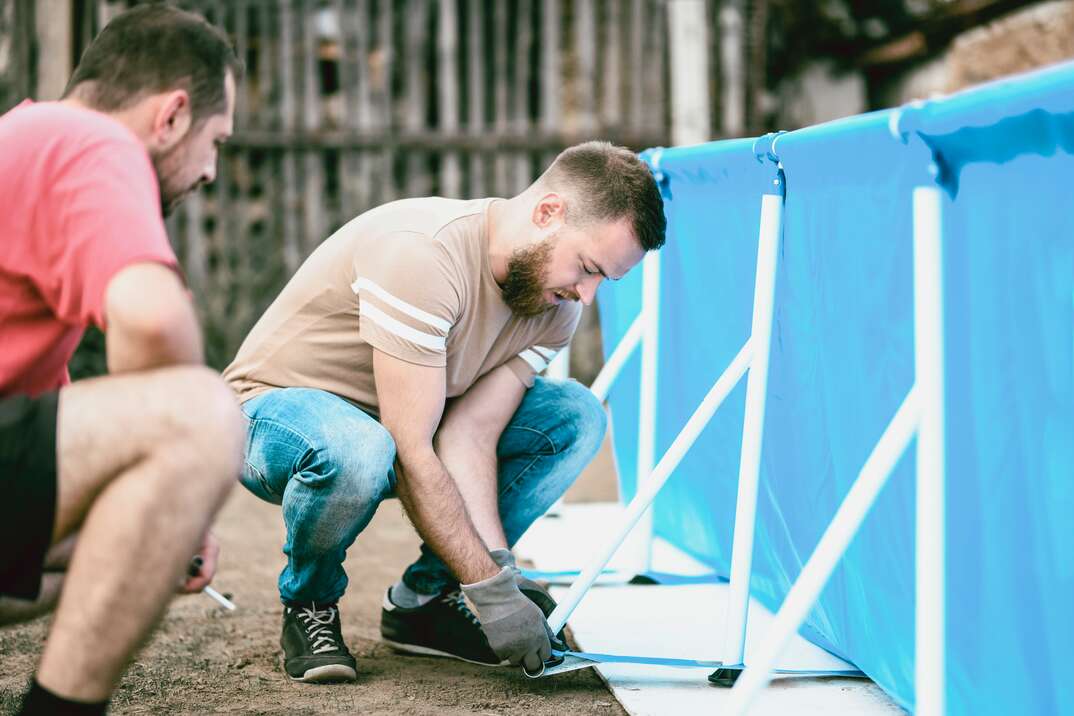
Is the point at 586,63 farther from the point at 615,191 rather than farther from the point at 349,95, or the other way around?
the point at 615,191

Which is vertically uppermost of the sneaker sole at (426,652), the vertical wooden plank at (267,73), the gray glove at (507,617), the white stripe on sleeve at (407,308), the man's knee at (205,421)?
the vertical wooden plank at (267,73)

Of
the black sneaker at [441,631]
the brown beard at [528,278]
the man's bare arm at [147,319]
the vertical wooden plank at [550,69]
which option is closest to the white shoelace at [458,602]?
the black sneaker at [441,631]

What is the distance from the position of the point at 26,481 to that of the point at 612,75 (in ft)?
16.9

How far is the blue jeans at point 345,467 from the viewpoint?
7.22 ft

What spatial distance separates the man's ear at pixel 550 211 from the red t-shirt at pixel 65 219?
92cm

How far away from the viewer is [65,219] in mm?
1507

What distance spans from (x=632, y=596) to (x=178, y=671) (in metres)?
1.09

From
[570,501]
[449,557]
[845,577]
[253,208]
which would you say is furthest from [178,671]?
[253,208]

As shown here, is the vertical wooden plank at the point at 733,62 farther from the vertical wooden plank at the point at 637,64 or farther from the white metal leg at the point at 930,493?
the white metal leg at the point at 930,493

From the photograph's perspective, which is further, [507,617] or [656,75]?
[656,75]

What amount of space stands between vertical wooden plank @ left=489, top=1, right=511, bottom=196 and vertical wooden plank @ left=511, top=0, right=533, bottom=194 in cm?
5

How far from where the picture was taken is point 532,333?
8.51ft

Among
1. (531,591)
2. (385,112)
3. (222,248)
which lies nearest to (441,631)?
(531,591)

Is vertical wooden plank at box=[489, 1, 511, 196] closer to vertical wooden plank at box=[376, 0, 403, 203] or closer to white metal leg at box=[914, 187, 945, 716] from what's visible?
vertical wooden plank at box=[376, 0, 403, 203]
